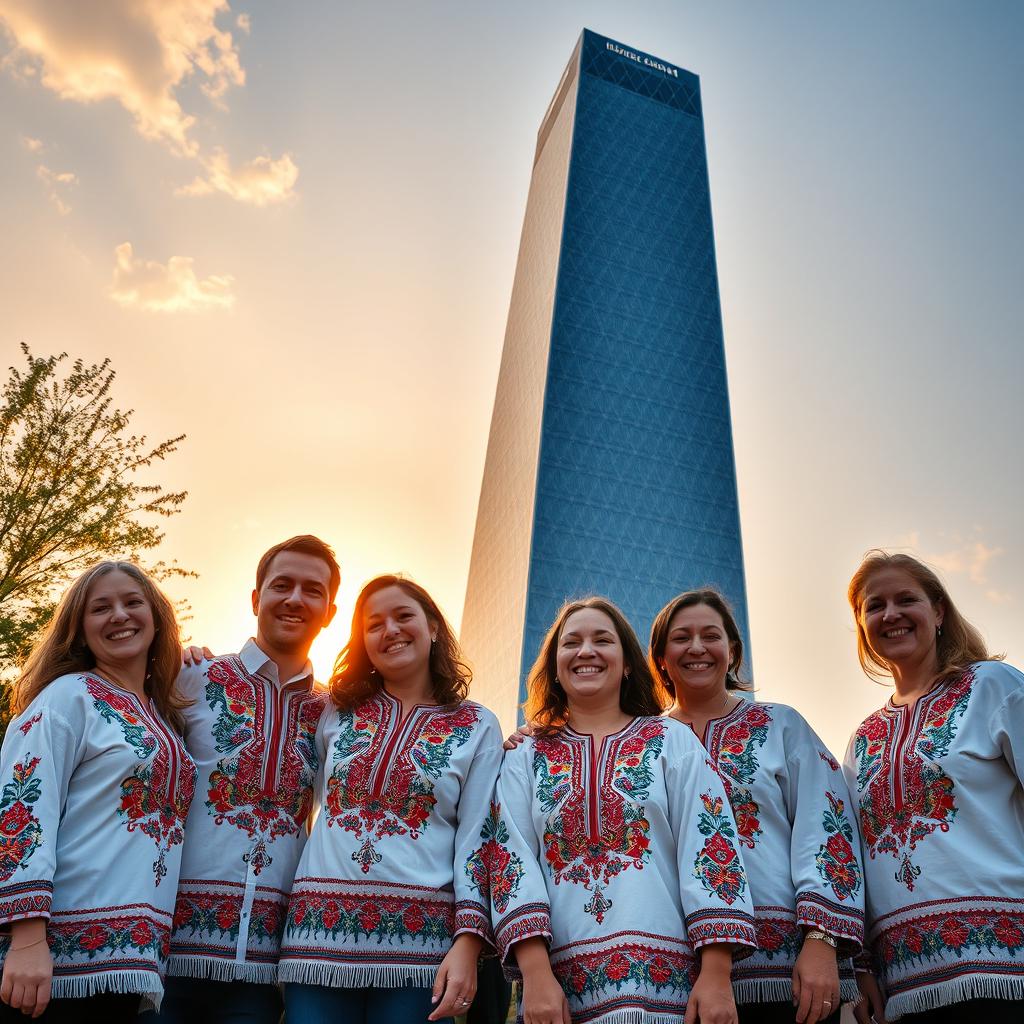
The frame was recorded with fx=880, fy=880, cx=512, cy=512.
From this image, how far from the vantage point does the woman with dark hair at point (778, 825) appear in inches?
91.9

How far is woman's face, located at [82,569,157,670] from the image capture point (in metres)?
2.57

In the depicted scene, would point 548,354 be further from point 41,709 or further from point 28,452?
point 41,709

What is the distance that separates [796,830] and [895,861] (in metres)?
0.29

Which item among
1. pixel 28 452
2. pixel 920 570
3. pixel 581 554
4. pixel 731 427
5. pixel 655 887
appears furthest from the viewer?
pixel 731 427

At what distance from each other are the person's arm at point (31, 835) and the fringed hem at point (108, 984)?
66 mm

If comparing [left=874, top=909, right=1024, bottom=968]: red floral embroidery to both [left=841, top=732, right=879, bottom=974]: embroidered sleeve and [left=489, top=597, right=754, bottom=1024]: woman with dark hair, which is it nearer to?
[left=841, top=732, right=879, bottom=974]: embroidered sleeve

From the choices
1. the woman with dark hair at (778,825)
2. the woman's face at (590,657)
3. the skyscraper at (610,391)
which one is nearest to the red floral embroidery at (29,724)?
the woman's face at (590,657)

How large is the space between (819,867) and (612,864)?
61 cm

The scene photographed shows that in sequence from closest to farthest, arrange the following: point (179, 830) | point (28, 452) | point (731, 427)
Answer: point (179, 830), point (28, 452), point (731, 427)

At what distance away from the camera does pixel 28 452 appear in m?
7.25

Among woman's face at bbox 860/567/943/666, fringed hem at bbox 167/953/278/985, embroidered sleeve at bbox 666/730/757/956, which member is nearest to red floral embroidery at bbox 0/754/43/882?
fringed hem at bbox 167/953/278/985

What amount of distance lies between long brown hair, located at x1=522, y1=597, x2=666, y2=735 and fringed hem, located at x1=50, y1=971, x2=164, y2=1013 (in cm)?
119

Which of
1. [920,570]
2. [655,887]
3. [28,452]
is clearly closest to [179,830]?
[655,887]

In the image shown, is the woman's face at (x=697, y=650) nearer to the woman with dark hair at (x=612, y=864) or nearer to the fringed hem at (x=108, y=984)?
the woman with dark hair at (x=612, y=864)
